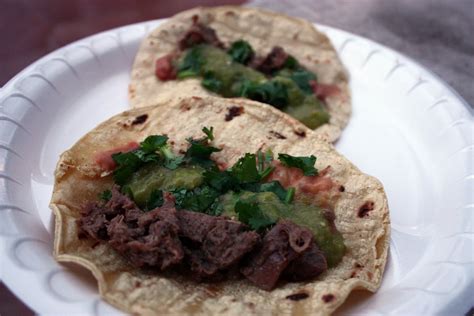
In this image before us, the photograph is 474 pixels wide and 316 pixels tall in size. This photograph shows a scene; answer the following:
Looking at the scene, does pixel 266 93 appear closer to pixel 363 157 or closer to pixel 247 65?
pixel 247 65

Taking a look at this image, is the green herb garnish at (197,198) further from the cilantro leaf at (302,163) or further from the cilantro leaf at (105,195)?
the cilantro leaf at (302,163)

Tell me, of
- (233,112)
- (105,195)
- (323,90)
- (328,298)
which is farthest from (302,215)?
(323,90)

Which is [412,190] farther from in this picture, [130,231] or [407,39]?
[407,39]

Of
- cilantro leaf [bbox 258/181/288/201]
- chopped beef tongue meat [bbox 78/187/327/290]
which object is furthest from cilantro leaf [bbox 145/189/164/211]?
cilantro leaf [bbox 258/181/288/201]

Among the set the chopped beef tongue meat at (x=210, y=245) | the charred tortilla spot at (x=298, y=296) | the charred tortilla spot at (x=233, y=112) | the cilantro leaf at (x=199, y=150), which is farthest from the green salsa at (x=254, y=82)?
the charred tortilla spot at (x=298, y=296)

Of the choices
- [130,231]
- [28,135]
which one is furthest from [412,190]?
[28,135]

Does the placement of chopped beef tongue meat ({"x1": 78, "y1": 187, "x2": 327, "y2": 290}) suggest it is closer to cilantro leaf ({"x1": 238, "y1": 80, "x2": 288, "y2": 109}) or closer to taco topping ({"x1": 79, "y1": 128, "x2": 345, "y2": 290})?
taco topping ({"x1": 79, "y1": 128, "x2": 345, "y2": 290})
